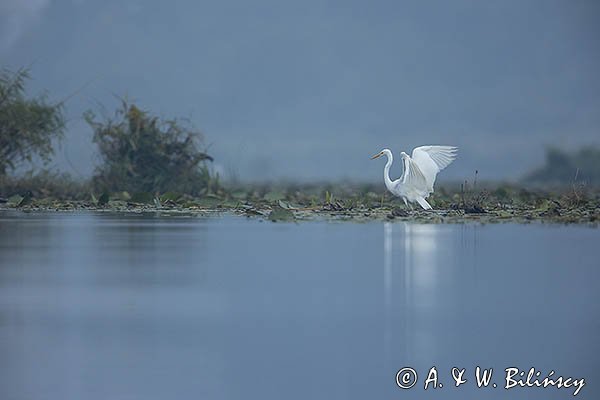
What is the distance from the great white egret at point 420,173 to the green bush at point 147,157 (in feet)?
17.4

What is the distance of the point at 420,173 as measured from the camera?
54.6 ft

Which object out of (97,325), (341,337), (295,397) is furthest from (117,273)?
(295,397)

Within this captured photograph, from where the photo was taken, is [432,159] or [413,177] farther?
[432,159]

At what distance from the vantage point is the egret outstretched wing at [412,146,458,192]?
670 inches

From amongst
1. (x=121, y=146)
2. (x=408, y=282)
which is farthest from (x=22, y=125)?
(x=408, y=282)

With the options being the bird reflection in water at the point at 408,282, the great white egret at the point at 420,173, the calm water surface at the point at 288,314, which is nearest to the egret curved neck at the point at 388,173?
the great white egret at the point at 420,173

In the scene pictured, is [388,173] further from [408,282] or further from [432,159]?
[408,282]

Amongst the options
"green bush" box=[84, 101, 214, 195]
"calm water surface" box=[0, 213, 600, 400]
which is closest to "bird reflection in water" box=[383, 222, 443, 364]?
"calm water surface" box=[0, 213, 600, 400]

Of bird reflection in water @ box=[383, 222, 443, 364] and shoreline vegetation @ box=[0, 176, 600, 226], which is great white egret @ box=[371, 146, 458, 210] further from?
bird reflection in water @ box=[383, 222, 443, 364]

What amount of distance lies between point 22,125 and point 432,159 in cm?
778

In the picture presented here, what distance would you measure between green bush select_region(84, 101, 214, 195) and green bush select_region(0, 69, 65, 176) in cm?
83

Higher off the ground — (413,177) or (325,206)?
(413,177)

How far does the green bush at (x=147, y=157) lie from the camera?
21.7 meters

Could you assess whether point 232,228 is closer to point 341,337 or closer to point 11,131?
point 11,131
